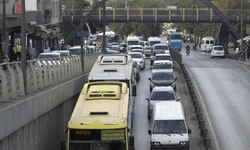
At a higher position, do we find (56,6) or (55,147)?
(56,6)

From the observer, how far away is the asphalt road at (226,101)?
26031 millimetres

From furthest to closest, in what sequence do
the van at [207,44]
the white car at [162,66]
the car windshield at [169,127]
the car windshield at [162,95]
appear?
the van at [207,44] → the white car at [162,66] → the car windshield at [162,95] → the car windshield at [169,127]

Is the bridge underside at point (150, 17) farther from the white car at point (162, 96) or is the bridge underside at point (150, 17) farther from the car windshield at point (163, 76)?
the white car at point (162, 96)

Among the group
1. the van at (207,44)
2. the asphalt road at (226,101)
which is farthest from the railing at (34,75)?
the van at (207,44)

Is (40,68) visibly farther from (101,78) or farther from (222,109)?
(222,109)

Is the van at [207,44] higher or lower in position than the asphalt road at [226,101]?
higher

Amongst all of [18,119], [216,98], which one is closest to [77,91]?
[216,98]

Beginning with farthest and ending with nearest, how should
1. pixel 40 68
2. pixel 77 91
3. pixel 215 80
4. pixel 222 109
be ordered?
pixel 215 80, pixel 222 109, pixel 77 91, pixel 40 68

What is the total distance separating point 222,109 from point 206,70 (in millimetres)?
19975

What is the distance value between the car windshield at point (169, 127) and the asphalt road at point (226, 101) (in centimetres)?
153

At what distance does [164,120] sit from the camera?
79.6ft

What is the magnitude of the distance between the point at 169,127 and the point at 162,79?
15.1 meters

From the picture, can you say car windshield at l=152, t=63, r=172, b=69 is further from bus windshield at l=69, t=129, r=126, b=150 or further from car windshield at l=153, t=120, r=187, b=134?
bus windshield at l=69, t=129, r=126, b=150

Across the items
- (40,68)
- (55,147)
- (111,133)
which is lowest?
(55,147)
